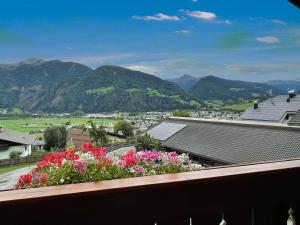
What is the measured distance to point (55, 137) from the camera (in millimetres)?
2574

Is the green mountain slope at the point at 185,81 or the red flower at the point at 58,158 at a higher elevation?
the green mountain slope at the point at 185,81

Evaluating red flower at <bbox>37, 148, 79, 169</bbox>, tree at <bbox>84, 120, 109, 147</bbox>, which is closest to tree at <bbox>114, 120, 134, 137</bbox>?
tree at <bbox>84, 120, 109, 147</bbox>

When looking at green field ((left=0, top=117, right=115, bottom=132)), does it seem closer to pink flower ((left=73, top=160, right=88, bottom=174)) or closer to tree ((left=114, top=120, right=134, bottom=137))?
tree ((left=114, top=120, right=134, bottom=137))

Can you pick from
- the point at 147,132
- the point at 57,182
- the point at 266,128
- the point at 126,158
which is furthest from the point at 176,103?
the point at 266,128

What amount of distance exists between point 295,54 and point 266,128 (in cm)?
560

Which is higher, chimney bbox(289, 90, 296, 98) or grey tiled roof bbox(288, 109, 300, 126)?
chimney bbox(289, 90, 296, 98)

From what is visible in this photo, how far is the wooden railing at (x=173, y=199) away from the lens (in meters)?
1.16

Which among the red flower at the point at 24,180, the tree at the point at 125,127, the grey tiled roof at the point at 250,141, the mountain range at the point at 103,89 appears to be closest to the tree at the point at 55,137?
the mountain range at the point at 103,89

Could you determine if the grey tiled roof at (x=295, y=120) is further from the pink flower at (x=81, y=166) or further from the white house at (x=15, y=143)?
the pink flower at (x=81, y=166)

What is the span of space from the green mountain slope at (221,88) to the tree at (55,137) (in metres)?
1.71

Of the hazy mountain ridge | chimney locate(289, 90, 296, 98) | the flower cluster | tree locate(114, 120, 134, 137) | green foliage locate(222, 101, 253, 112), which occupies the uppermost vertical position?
the hazy mountain ridge

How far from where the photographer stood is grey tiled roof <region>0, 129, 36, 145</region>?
245cm

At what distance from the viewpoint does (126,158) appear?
1.72 metres

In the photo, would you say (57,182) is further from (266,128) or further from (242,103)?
(266,128)
